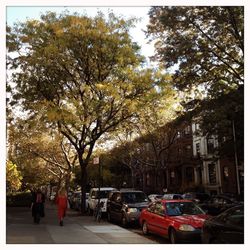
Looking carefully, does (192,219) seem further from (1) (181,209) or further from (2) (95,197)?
(2) (95,197)

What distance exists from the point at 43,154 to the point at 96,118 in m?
20.8

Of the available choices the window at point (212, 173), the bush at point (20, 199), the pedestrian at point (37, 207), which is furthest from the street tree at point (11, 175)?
the window at point (212, 173)

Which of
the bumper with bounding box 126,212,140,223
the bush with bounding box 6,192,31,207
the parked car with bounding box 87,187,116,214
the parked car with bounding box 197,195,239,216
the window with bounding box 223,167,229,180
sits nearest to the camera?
the bumper with bounding box 126,212,140,223

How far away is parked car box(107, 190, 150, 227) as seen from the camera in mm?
17203

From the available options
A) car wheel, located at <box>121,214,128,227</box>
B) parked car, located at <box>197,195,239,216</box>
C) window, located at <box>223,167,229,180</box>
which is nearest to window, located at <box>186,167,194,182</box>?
window, located at <box>223,167,229,180</box>

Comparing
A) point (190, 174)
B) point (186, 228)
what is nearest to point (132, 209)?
point (186, 228)

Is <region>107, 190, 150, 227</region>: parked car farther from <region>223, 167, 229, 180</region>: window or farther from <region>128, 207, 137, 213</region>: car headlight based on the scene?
<region>223, 167, 229, 180</region>: window

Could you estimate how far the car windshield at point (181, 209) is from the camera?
1318cm

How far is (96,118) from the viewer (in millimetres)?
20891

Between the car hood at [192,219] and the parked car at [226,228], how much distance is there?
1.31 metres

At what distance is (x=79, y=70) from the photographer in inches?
843

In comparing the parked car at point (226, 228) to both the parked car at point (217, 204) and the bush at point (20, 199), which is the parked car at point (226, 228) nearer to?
the parked car at point (217, 204)

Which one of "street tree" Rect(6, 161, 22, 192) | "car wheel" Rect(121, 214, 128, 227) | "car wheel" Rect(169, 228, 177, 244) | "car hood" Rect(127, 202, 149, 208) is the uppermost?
"street tree" Rect(6, 161, 22, 192)

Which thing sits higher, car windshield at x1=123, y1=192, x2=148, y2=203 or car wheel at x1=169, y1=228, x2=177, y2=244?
car windshield at x1=123, y1=192, x2=148, y2=203
